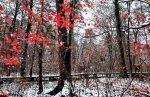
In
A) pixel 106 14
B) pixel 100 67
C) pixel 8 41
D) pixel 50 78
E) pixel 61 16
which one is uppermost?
pixel 61 16

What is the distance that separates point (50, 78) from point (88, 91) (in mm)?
8545

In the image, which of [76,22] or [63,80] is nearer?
[63,80]

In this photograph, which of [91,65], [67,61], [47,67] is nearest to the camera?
[91,65]

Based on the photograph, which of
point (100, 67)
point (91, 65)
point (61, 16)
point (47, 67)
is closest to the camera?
point (100, 67)

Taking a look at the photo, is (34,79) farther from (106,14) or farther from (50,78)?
(106,14)

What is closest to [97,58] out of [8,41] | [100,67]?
[100,67]

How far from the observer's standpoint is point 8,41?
8141 mm

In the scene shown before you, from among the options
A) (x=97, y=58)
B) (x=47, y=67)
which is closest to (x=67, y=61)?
(x=97, y=58)

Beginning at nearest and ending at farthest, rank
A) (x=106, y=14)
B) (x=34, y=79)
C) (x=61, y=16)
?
1. (x=106, y=14)
2. (x=61, y=16)
3. (x=34, y=79)

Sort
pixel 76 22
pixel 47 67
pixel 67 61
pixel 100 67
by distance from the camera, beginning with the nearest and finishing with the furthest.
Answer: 1. pixel 100 67
2. pixel 67 61
3. pixel 76 22
4. pixel 47 67

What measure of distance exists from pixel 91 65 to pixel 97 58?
0.65 meters

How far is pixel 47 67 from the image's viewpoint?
1083 inches

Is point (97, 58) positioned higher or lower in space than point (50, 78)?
higher

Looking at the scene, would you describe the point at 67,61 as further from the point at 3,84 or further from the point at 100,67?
the point at 3,84
